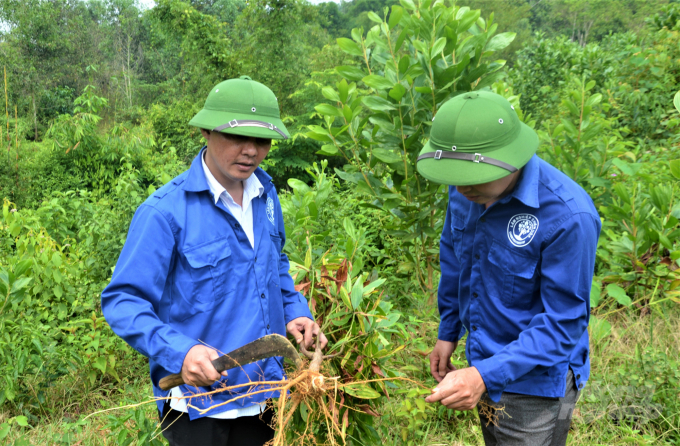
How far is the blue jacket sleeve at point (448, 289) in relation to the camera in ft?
6.33

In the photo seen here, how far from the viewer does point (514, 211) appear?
1.55m

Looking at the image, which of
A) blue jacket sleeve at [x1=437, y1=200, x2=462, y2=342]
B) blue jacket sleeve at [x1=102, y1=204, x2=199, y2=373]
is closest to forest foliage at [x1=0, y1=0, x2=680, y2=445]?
blue jacket sleeve at [x1=437, y1=200, x2=462, y2=342]

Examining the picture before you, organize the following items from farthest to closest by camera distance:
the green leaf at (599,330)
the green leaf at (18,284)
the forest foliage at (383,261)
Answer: the green leaf at (599,330), the green leaf at (18,284), the forest foliage at (383,261)

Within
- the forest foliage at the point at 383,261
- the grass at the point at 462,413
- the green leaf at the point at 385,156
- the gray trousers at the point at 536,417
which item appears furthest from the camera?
the green leaf at the point at 385,156

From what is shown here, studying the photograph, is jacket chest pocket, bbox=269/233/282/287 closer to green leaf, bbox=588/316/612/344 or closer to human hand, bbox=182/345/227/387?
human hand, bbox=182/345/227/387

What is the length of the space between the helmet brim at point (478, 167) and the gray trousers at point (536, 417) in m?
0.73

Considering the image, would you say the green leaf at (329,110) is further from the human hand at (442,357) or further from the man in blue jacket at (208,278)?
the human hand at (442,357)

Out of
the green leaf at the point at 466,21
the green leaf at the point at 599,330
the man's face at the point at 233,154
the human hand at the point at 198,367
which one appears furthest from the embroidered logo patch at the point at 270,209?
the green leaf at the point at 599,330

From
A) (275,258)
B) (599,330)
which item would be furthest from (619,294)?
(275,258)

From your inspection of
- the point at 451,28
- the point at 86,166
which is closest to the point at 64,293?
the point at 451,28

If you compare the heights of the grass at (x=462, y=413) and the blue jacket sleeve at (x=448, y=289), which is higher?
the blue jacket sleeve at (x=448, y=289)

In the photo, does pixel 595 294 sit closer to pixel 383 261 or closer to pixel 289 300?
pixel 383 261

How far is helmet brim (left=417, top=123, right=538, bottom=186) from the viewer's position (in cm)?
139

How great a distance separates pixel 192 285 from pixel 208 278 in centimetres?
5
